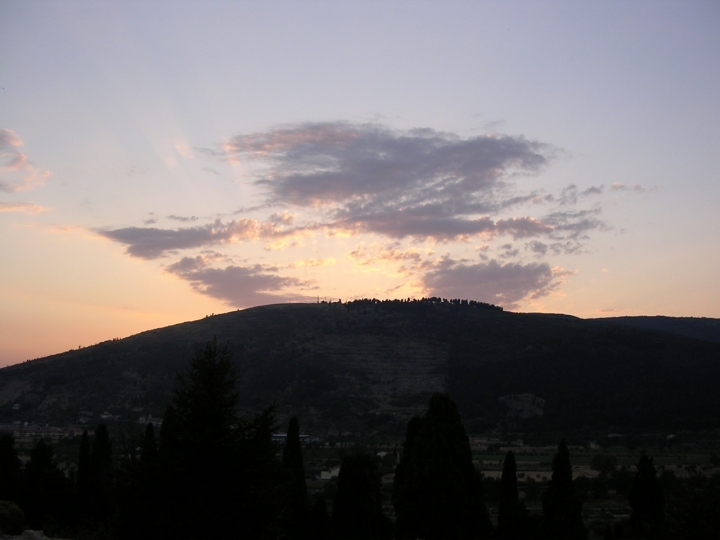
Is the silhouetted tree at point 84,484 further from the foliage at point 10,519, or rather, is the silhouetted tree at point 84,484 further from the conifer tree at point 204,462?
the conifer tree at point 204,462

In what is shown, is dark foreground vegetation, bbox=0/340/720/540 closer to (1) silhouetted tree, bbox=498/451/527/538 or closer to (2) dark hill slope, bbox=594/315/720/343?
(1) silhouetted tree, bbox=498/451/527/538

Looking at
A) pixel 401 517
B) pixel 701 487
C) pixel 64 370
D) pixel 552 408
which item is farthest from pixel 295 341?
pixel 701 487

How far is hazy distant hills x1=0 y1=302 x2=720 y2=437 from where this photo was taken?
86750mm

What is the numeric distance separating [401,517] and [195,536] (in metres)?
12.7

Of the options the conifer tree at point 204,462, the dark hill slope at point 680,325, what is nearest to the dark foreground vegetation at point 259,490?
the conifer tree at point 204,462

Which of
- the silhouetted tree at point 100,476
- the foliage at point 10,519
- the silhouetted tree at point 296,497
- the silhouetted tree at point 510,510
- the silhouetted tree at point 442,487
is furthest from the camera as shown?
the silhouetted tree at point 100,476

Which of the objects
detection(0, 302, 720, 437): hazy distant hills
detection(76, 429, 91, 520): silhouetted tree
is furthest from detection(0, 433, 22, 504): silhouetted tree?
detection(0, 302, 720, 437): hazy distant hills

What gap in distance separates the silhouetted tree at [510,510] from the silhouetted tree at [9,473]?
21.1 m

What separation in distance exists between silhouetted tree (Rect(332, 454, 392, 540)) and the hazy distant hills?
2029 inches

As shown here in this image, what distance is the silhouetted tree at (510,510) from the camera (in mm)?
28281

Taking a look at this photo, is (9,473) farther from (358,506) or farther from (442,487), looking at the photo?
(442,487)

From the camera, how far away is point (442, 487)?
2152 cm

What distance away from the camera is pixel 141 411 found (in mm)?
90312

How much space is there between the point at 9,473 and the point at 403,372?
3119 inches
